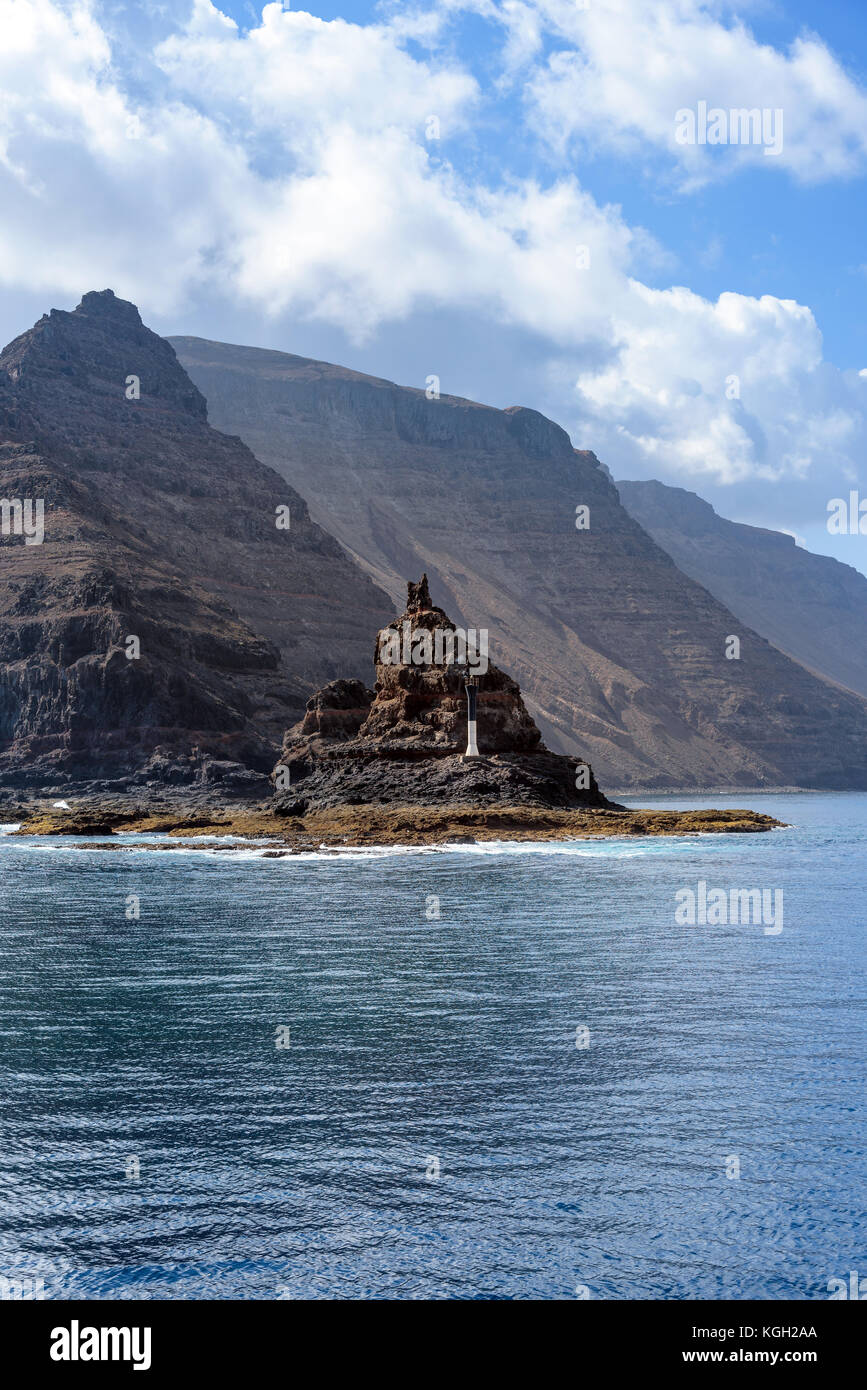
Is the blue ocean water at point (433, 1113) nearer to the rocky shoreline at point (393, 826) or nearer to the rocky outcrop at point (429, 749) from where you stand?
the rocky shoreline at point (393, 826)

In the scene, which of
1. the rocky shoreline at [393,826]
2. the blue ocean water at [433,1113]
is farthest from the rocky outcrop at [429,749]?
the blue ocean water at [433,1113]

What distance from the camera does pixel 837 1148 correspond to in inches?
738

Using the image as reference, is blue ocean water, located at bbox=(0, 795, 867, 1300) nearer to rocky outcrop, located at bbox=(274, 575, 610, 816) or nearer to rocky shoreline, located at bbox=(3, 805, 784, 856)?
rocky shoreline, located at bbox=(3, 805, 784, 856)

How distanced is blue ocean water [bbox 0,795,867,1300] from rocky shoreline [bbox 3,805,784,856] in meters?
51.8

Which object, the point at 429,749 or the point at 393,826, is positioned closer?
the point at 393,826

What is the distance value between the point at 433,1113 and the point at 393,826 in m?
83.4

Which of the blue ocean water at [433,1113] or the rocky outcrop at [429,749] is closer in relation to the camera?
the blue ocean water at [433,1113]

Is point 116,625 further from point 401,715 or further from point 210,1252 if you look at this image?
point 210,1252

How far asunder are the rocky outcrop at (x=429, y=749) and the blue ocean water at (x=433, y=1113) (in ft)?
227

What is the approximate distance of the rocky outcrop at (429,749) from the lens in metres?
114

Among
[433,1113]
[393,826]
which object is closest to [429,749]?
[393,826]

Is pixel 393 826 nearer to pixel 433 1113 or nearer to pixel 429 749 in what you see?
pixel 429 749

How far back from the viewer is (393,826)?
340ft
